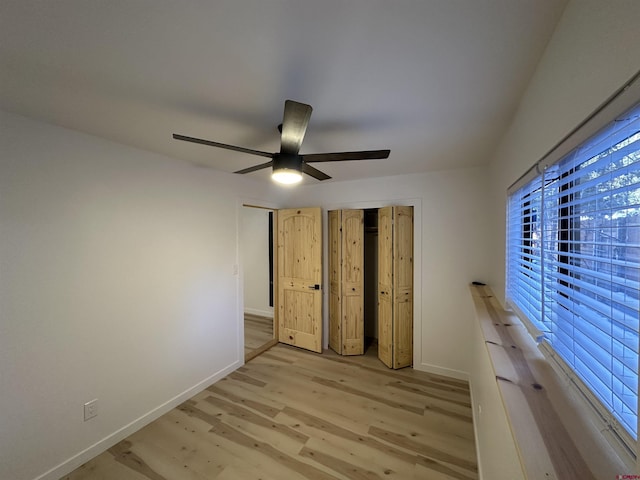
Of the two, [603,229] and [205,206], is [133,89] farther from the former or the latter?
[603,229]

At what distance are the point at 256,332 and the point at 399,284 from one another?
2.61 metres

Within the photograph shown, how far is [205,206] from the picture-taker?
2715 mm

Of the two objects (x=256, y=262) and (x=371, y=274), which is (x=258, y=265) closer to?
(x=256, y=262)

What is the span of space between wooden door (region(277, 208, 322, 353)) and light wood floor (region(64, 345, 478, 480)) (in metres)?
0.76

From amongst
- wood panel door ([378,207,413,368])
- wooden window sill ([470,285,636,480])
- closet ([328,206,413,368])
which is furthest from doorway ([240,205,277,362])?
wooden window sill ([470,285,636,480])

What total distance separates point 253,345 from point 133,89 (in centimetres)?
340

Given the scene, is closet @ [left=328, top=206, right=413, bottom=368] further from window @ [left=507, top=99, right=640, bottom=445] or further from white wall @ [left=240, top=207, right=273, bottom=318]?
window @ [left=507, top=99, right=640, bottom=445]

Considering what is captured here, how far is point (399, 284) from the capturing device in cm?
307

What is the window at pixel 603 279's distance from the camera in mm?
535

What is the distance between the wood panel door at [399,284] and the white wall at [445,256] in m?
0.10

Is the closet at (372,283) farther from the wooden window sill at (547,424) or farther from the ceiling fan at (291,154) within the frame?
the wooden window sill at (547,424)

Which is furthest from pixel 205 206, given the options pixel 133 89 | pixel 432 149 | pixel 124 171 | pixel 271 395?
pixel 432 149

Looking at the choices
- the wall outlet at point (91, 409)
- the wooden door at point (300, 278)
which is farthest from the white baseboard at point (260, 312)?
the wall outlet at point (91, 409)

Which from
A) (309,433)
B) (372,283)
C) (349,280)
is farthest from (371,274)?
(309,433)
